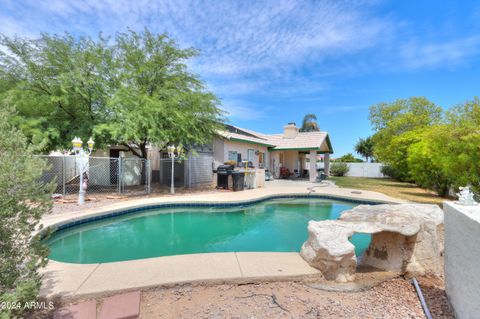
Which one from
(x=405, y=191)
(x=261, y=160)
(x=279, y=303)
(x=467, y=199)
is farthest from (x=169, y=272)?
(x=261, y=160)

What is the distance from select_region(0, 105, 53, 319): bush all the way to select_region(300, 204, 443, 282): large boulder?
11.0 ft

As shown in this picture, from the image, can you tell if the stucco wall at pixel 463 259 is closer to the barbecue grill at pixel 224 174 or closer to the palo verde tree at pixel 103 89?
the palo verde tree at pixel 103 89

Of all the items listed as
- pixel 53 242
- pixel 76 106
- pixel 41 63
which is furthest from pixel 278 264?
pixel 41 63

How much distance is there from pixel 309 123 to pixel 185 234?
3358 cm

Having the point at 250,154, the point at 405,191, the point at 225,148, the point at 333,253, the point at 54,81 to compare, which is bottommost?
the point at 405,191

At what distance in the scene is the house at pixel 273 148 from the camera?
48.1 ft

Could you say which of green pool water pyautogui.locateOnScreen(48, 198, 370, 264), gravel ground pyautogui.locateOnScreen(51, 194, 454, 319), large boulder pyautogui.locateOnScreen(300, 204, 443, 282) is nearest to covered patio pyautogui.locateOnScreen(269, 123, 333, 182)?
green pool water pyautogui.locateOnScreen(48, 198, 370, 264)

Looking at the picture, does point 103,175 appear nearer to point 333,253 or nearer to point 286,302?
point 286,302

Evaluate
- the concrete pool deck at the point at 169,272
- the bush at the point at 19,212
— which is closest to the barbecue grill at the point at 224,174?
the concrete pool deck at the point at 169,272

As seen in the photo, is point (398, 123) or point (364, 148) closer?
point (398, 123)

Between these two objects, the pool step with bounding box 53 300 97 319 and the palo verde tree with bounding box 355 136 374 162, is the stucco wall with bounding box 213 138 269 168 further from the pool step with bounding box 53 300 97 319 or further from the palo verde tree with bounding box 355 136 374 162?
the palo verde tree with bounding box 355 136 374 162

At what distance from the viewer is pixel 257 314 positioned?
244 cm

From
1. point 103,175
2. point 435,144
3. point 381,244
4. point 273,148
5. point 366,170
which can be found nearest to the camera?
point 381,244

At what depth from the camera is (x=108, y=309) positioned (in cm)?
244
